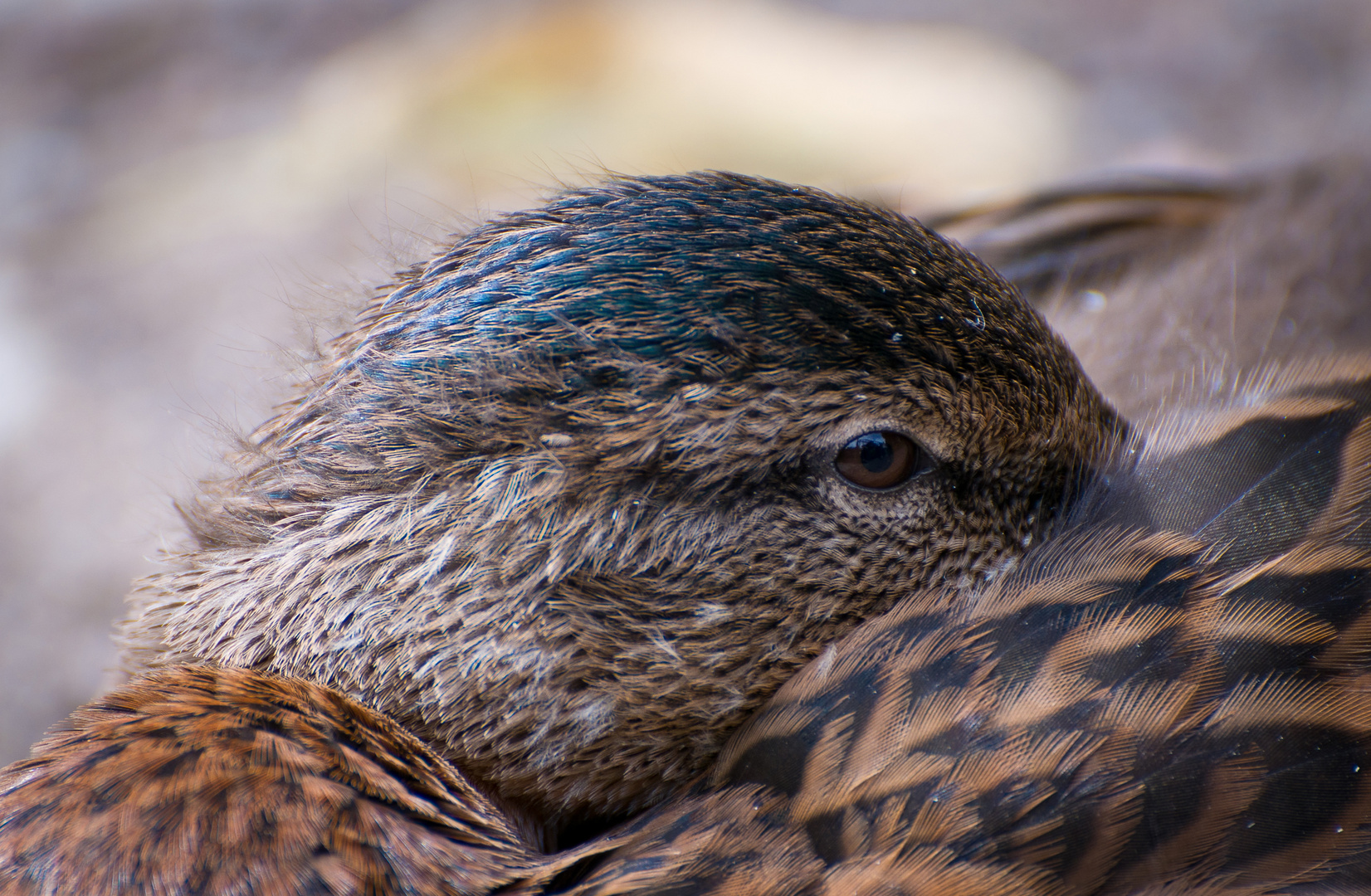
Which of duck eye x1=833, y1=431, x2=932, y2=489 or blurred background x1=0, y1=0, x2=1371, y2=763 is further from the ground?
blurred background x1=0, y1=0, x2=1371, y2=763

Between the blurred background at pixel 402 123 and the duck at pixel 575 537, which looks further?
the blurred background at pixel 402 123

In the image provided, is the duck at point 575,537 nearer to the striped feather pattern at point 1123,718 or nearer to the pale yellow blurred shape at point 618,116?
the striped feather pattern at point 1123,718

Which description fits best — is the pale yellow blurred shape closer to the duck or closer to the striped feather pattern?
the duck

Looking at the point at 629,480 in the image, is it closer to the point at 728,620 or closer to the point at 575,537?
the point at 575,537

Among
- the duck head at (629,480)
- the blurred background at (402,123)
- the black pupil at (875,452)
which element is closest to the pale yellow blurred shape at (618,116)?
the blurred background at (402,123)

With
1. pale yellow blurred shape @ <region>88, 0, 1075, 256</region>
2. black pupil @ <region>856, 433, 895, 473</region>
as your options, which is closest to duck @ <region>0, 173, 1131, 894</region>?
black pupil @ <region>856, 433, 895, 473</region>

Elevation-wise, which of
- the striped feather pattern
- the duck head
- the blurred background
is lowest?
the striped feather pattern

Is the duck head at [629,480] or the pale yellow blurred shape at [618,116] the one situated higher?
the pale yellow blurred shape at [618,116]

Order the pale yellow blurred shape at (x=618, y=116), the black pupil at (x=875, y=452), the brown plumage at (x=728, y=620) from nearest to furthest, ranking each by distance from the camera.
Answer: the brown plumage at (x=728, y=620) < the black pupil at (x=875, y=452) < the pale yellow blurred shape at (x=618, y=116)
